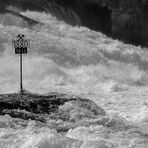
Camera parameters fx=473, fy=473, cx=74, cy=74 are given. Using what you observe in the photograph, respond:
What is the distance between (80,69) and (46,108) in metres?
11.6

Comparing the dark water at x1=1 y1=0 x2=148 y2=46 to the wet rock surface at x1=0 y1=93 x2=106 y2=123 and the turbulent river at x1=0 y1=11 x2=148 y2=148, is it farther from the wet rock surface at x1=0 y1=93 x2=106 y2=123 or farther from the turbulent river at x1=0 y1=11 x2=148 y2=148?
the wet rock surface at x1=0 y1=93 x2=106 y2=123

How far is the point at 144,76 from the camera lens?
2239 centimetres

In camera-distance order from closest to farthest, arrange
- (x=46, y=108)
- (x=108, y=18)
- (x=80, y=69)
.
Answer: (x=46, y=108), (x=80, y=69), (x=108, y=18)

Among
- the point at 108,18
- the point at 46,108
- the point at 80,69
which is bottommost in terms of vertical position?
the point at 80,69

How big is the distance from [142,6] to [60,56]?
11.1 metres

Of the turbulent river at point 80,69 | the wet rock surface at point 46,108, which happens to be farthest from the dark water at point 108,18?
the wet rock surface at point 46,108

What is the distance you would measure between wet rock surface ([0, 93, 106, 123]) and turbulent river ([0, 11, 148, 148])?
15 cm

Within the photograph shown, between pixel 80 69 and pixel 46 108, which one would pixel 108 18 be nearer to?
pixel 80 69

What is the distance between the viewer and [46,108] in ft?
30.1

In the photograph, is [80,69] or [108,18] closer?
[80,69]

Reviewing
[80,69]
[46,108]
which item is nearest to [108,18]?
[80,69]

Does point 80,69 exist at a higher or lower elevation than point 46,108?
lower

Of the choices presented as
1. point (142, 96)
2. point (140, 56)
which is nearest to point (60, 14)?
point (140, 56)

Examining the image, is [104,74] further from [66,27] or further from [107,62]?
[66,27]
